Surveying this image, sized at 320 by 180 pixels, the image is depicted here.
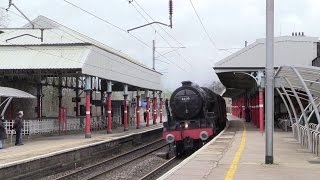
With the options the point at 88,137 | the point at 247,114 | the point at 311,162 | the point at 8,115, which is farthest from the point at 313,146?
the point at 247,114

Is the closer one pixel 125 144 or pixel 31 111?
pixel 125 144

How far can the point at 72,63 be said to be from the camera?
26516 mm

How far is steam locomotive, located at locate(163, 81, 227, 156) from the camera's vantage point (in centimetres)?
2139

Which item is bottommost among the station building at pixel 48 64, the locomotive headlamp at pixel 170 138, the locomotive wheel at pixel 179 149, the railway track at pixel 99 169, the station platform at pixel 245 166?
the railway track at pixel 99 169

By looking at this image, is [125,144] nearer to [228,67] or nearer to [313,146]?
[228,67]

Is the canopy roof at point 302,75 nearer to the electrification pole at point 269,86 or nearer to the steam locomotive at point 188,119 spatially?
the electrification pole at point 269,86

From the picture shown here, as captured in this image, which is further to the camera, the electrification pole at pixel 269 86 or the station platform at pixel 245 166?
the electrification pole at pixel 269 86

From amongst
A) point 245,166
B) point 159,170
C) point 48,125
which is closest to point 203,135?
point 159,170

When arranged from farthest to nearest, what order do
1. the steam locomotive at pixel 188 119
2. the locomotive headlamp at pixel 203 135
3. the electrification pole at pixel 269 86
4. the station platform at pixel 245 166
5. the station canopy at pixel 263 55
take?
the station canopy at pixel 263 55
the steam locomotive at pixel 188 119
the locomotive headlamp at pixel 203 135
the electrification pole at pixel 269 86
the station platform at pixel 245 166

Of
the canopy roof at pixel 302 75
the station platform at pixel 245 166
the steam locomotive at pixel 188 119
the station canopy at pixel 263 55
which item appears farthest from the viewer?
the station canopy at pixel 263 55

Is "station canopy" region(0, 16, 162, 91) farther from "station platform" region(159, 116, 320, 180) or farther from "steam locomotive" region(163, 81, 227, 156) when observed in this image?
"station platform" region(159, 116, 320, 180)

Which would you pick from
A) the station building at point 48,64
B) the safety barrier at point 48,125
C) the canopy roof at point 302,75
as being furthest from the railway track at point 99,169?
the canopy roof at point 302,75

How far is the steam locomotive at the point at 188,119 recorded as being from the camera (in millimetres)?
21391

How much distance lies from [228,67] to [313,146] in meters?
17.1
